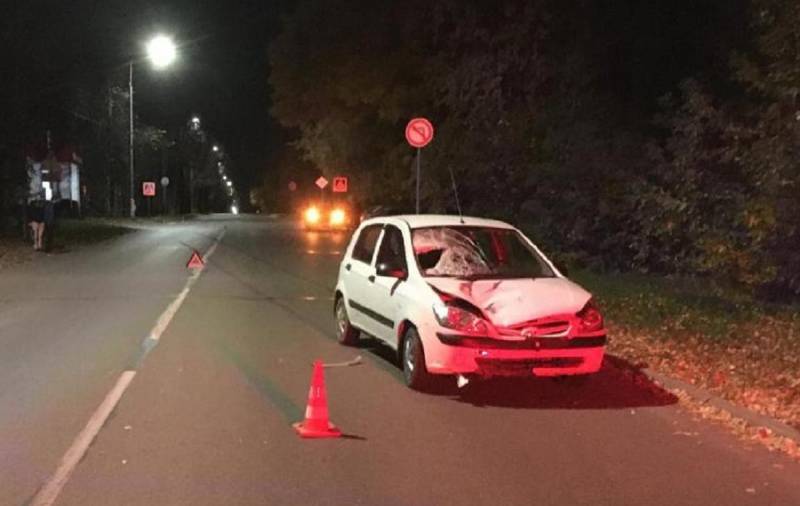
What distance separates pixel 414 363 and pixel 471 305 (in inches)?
34.0

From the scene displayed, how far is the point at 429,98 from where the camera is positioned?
3669 cm

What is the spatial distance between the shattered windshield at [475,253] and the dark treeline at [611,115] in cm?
525

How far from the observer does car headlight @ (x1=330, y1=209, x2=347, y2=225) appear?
52272mm

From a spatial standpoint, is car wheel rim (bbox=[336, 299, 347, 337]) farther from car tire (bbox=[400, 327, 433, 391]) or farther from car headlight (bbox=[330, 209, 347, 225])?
car headlight (bbox=[330, 209, 347, 225])

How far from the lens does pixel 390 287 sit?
34.4 feet

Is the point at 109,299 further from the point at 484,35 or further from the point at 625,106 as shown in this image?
the point at 484,35

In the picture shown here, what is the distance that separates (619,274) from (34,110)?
21886 mm

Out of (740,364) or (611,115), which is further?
(611,115)

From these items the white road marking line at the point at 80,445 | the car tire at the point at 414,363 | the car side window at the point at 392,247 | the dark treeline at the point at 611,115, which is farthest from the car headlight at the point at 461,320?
the dark treeline at the point at 611,115

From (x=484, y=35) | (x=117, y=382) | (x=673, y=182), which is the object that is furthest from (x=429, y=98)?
(x=117, y=382)

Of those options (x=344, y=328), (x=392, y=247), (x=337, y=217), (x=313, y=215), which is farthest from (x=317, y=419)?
(x=313, y=215)

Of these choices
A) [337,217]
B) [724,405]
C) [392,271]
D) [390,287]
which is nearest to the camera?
[724,405]

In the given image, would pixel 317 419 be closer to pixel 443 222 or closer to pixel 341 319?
pixel 443 222

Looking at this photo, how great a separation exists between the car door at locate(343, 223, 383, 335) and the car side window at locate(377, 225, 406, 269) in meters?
0.15
